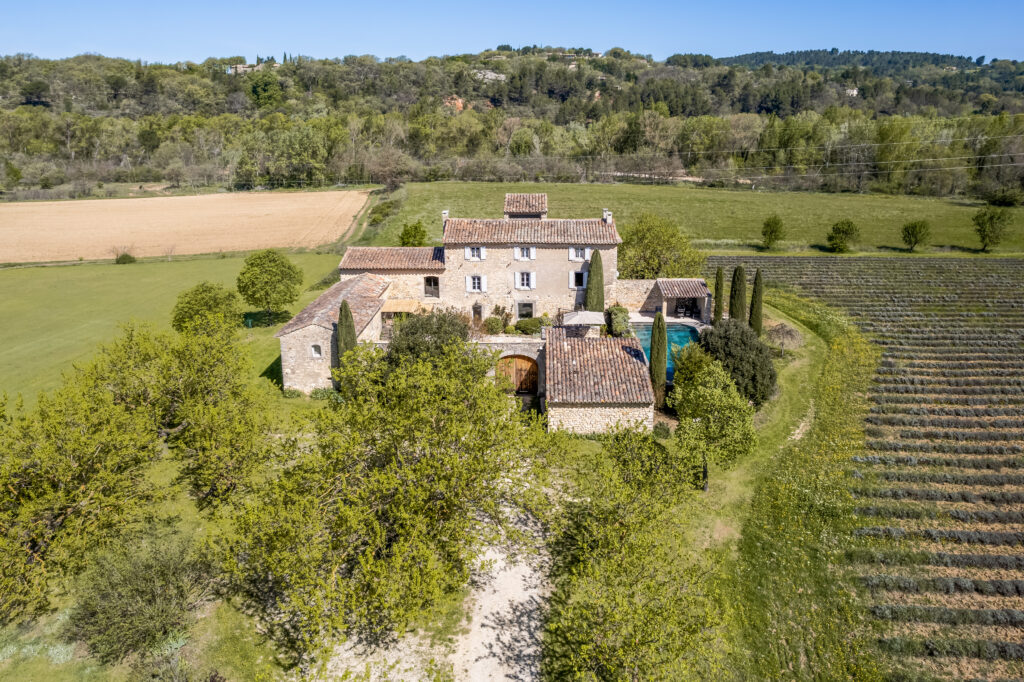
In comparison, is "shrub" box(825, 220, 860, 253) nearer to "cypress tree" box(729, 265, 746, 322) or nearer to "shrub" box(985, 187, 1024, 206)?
"shrub" box(985, 187, 1024, 206)

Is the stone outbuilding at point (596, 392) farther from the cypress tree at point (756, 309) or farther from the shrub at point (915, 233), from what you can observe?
the shrub at point (915, 233)

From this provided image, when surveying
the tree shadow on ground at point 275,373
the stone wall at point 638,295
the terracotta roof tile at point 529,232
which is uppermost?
the terracotta roof tile at point 529,232

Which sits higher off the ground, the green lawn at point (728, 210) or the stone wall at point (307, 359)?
the green lawn at point (728, 210)

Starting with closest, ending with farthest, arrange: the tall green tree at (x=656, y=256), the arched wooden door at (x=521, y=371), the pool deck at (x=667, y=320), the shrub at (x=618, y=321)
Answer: the arched wooden door at (x=521, y=371) < the shrub at (x=618, y=321) < the pool deck at (x=667, y=320) < the tall green tree at (x=656, y=256)

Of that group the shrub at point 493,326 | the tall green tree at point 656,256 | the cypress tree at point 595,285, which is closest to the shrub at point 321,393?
the shrub at point 493,326

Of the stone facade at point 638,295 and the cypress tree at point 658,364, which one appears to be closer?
the cypress tree at point 658,364

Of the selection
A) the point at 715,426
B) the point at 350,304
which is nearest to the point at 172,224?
the point at 350,304
